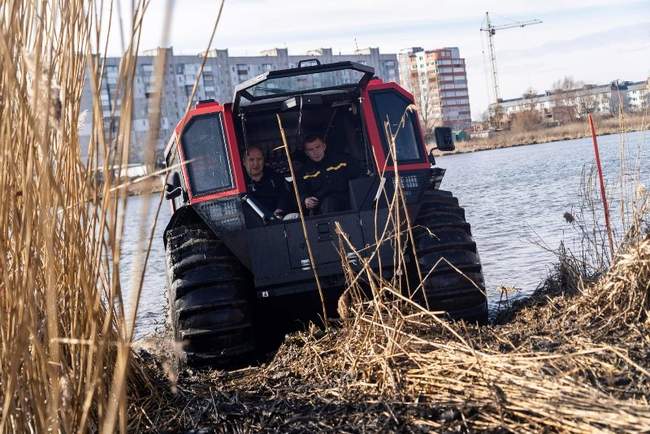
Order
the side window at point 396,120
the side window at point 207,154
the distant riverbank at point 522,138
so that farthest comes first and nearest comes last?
1. the distant riverbank at point 522,138
2. the side window at point 396,120
3. the side window at point 207,154

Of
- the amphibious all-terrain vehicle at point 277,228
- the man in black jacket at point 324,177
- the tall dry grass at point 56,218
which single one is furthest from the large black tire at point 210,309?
the tall dry grass at point 56,218

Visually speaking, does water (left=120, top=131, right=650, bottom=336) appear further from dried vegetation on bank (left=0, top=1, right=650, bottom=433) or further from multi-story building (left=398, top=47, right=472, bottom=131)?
multi-story building (left=398, top=47, right=472, bottom=131)

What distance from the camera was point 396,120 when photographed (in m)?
6.37

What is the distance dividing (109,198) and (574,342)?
2126 millimetres

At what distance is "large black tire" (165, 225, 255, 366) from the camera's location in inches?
212

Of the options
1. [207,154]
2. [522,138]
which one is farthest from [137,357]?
[522,138]

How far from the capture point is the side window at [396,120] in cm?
631

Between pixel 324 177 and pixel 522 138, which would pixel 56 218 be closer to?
pixel 324 177

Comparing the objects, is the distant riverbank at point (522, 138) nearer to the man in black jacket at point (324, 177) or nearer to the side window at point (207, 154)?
the man in black jacket at point (324, 177)

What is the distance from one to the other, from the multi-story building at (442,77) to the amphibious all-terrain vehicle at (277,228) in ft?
379

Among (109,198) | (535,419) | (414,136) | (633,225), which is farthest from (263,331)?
(109,198)

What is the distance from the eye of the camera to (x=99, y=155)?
278 cm

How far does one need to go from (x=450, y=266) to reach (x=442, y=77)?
5408 inches

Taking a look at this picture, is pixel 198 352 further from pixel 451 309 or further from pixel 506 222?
pixel 506 222
